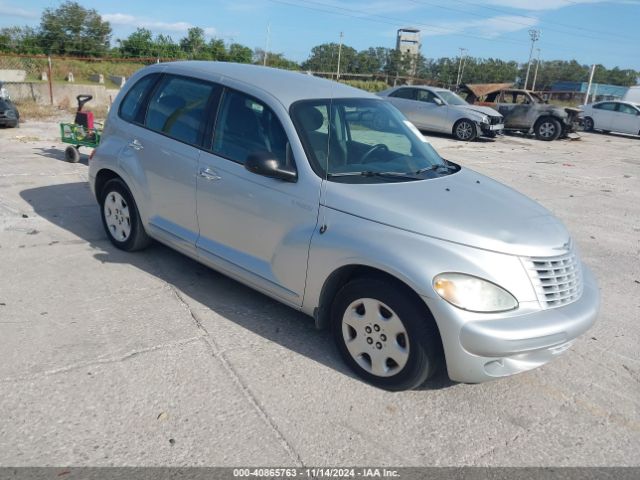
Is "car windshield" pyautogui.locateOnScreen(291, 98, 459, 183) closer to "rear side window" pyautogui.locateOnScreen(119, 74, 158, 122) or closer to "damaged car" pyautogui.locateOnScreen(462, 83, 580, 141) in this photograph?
"rear side window" pyautogui.locateOnScreen(119, 74, 158, 122)

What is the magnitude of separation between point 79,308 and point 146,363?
1034mm

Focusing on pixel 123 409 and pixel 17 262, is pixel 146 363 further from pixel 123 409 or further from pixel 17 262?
pixel 17 262

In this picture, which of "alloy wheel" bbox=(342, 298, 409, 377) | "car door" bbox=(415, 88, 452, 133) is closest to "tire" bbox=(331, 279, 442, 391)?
"alloy wheel" bbox=(342, 298, 409, 377)

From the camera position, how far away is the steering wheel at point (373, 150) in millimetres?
3955

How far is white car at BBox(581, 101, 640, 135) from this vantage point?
78.3ft

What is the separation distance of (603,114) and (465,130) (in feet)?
35.3

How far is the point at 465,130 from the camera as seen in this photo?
1766cm

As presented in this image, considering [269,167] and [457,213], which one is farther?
[269,167]

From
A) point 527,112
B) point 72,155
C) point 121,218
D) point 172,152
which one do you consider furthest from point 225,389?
point 527,112

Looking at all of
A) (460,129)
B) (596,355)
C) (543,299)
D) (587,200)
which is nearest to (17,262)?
(543,299)

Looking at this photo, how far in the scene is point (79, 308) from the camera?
416 cm

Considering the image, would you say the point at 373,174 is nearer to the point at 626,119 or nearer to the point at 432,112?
the point at 432,112

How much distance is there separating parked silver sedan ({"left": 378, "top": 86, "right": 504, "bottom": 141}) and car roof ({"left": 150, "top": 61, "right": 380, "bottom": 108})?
1370 cm

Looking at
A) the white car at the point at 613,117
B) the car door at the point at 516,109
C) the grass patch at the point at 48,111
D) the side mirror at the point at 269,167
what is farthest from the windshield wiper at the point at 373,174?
the white car at the point at 613,117
